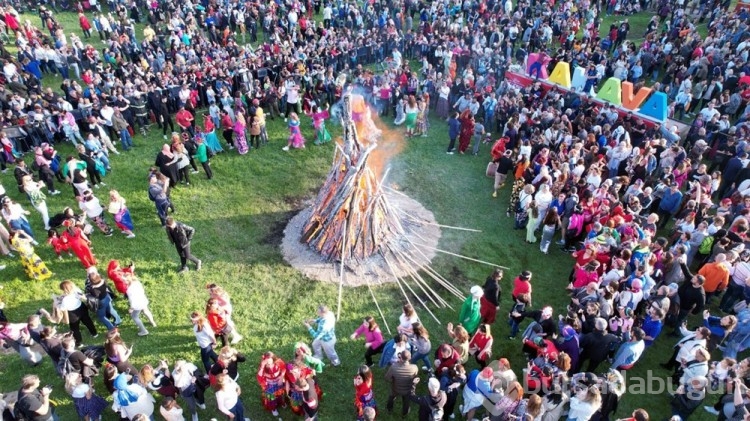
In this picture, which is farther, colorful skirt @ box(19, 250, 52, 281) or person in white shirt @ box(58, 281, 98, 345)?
colorful skirt @ box(19, 250, 52, 281)

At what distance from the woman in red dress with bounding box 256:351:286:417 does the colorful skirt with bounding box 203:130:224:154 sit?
973cm

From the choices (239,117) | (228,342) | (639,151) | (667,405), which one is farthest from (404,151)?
(667,405)

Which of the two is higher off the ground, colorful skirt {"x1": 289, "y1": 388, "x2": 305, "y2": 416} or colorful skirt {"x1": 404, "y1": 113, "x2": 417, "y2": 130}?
colorful skirt {"x1": 404, "y1": 113, "x2": 417, "y2": 130}

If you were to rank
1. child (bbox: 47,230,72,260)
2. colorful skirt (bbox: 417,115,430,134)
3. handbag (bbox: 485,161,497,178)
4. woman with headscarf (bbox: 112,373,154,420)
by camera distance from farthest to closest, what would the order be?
colorful skirt (bbox: 417,115,430,134) < handbag (bbox: 485,161,497,178) < child (bbox: 47,230,72,260) < woman with headscarf (bbox: 112,373,154,420)

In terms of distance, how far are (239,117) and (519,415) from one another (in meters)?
12.3

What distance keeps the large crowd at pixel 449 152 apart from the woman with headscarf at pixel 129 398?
28mm

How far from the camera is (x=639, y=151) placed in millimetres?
14078

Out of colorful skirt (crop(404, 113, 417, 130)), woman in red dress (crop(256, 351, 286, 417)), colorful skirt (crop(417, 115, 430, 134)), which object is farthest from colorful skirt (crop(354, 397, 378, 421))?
colorful skirt (crop(417, 115, 430, 134))

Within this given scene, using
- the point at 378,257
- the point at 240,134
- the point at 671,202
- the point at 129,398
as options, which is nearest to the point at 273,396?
the point at 129,398

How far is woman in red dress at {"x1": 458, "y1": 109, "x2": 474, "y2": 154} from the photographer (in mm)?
16922

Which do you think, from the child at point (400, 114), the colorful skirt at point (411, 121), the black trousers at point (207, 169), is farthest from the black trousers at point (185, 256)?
the child at point (400, 114)

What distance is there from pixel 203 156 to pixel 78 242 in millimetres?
4685

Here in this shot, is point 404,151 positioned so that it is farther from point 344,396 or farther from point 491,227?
point 344,396

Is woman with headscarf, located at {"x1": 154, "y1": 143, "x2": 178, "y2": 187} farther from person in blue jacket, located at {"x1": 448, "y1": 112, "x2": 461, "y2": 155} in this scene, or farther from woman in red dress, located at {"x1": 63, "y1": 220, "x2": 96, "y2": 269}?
person in blue jacket, located at {"x1": 448, "y1": 112, "x2": 461, "y2": 155}
